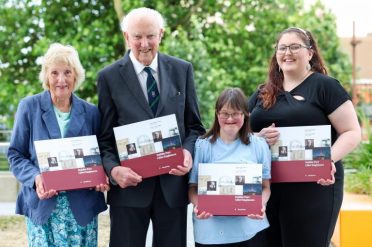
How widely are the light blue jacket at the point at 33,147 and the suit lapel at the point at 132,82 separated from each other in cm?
34

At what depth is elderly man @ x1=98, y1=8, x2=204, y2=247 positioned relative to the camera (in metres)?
3.71

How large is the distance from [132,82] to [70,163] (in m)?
0.64

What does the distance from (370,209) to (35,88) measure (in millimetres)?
8510

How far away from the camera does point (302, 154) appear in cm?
379

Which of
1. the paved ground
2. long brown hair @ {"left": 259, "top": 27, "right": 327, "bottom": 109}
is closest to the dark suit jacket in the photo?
long brown hair @ {"left": 259, "top": 27, "right": 327, "bottom": 109}

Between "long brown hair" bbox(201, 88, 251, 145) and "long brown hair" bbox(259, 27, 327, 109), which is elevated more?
"long brown hair" bbox(259, 27, 327, 109)

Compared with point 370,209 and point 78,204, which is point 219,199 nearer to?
point 78,204

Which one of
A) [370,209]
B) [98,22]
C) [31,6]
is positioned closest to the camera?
[370,209]

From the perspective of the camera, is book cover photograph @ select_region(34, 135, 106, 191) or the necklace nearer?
book cover photograph @ select_region(34, 135, 106, 191)

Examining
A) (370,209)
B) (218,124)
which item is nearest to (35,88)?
(370,209)

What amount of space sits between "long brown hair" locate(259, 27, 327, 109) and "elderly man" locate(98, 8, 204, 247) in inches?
20.2

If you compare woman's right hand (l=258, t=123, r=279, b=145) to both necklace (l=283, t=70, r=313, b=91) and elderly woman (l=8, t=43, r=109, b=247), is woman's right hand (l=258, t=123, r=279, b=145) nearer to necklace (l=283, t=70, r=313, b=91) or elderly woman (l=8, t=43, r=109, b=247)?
necklace (l=283, t=70, r=313, b=91)

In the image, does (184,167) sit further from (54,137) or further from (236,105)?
(54,137)

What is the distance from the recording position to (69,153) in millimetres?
3691
